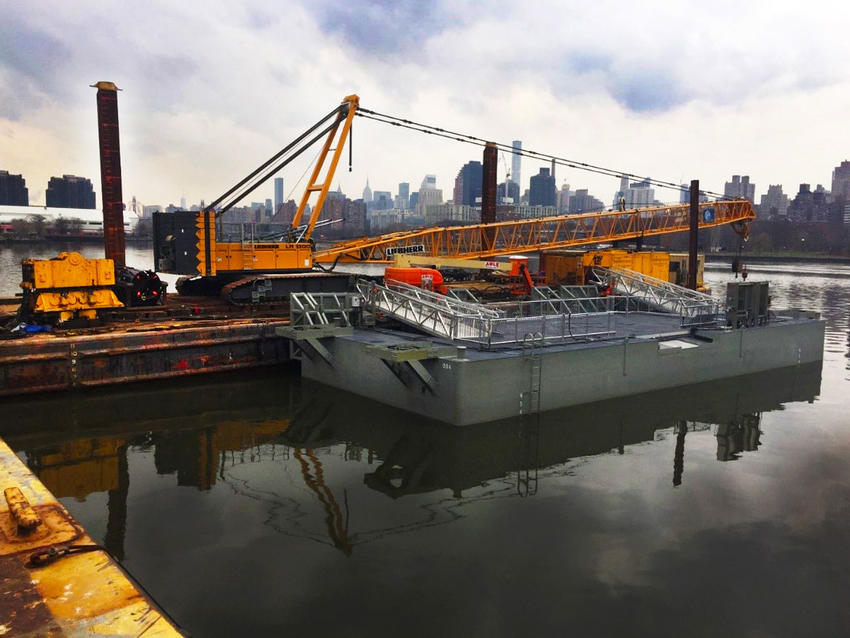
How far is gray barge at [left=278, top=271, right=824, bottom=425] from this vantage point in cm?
1659

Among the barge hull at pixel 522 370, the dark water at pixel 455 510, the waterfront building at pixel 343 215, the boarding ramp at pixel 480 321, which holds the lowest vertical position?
the dark water at pixel 455 510

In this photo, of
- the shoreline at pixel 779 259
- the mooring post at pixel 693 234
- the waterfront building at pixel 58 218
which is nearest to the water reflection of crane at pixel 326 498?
the mooring post at pixel 693 234

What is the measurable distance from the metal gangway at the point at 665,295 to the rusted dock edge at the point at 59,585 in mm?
21925

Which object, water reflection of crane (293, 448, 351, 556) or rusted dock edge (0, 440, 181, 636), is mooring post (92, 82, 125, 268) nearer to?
water reflection of crane (293, 448, 351, 556)

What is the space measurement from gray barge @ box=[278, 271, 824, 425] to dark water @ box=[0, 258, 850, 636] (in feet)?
2.00

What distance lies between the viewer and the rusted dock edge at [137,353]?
18.5m

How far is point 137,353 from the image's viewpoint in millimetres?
20031

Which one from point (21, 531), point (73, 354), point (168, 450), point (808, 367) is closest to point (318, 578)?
point (21, 531)

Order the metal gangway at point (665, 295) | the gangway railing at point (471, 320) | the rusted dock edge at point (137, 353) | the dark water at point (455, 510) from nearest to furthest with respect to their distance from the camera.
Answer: the dark water at point (455, 510) < the rusted dock edge at point (137, 353) < the gangway railing at point (471, 320) < the metal gangway at point (665, 295)

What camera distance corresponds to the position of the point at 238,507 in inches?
478

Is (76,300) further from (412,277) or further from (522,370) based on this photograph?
(522,370)

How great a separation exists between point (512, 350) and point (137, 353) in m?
11.6

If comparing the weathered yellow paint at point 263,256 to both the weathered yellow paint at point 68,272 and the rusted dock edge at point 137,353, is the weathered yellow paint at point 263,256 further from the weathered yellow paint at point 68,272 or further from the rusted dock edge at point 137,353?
the weathered yellow paint at point 68,272

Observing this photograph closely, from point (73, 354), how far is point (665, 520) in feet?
54.7
